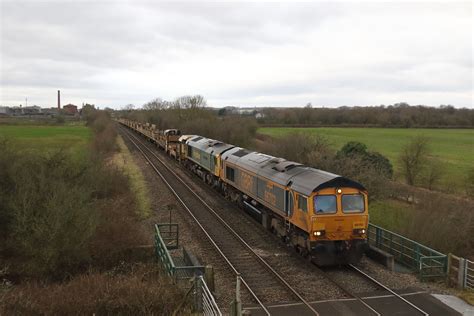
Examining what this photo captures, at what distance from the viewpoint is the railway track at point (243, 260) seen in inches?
508

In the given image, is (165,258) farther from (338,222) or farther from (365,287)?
(365,287)

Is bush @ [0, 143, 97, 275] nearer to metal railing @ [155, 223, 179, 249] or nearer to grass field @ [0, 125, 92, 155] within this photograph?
metal railing @ [155, 223, 179, 249]

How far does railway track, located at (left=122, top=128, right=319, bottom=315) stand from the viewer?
508 inches

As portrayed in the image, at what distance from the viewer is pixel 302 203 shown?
1541 cm

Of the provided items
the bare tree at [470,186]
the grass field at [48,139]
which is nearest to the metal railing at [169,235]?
the grass field at [48,139]

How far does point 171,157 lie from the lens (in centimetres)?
5159

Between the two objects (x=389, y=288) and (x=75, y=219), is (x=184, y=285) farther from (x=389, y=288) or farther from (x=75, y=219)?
(x=389, y=288)

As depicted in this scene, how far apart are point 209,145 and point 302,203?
59.0 ft

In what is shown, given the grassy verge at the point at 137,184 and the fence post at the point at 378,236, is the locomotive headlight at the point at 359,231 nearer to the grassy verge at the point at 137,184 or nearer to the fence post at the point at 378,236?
the fence post at the point at 378,236

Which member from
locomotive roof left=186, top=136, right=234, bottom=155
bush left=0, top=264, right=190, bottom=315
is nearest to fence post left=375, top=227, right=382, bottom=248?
bush left=0, top=264, right=190, bottom=315

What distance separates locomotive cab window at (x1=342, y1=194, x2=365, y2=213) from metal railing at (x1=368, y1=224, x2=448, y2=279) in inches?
86.3

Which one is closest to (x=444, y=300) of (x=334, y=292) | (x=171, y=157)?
(x=334, y=292)

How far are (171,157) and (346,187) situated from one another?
1500 inches

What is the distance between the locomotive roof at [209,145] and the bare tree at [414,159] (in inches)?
743
